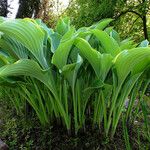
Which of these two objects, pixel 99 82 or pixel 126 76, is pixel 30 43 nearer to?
pixel 99 82

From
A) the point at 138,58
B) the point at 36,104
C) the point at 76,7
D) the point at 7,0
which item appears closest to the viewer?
the point at 138,58

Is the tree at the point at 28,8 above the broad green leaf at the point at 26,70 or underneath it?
underneath

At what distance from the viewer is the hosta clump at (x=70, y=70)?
241 centimetres

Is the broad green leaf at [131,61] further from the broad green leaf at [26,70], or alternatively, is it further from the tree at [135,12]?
the tree at [135,12]

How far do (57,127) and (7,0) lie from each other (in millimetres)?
12911

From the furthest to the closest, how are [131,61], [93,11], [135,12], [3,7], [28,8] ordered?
[3,7] < [28,8] < [135,12] < [93,11] < [131,61]

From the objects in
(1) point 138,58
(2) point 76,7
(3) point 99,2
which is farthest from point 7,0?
(1) point 138,58

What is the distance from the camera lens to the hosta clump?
2410 millimetres

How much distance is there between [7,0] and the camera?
49.8 ft

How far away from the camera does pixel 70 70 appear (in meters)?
2.48

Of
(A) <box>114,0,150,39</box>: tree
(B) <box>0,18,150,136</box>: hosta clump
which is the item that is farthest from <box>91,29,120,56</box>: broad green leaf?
(A) <box>114,0,150,39</box>: tree

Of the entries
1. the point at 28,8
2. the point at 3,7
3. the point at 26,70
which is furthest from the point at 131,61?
the point at 3,7

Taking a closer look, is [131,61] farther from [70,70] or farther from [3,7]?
[3,7]

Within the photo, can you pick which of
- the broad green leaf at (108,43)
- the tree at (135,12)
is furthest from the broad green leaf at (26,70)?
the tree at (135,12)
